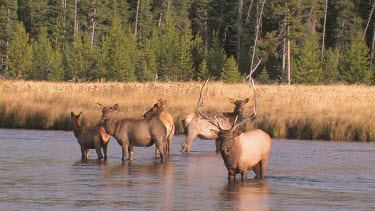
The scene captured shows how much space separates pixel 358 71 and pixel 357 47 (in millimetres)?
1785

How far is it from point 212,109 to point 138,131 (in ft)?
41.1

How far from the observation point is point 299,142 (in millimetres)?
26484

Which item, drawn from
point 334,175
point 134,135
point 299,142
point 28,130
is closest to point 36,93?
point 28,130

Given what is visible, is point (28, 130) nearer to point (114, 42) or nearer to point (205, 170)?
point (205, 170)

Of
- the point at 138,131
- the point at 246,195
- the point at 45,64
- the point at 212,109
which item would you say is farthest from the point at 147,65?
the point at 246,195

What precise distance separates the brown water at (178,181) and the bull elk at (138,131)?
476mm

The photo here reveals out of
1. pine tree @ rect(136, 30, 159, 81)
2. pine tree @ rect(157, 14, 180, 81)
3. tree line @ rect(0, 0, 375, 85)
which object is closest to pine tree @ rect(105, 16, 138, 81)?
tree line @ rect(0, 0, 375, 85)

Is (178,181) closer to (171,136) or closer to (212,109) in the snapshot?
(171,136)

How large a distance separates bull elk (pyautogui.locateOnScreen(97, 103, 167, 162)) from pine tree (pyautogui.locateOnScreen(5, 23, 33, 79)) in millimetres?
51347

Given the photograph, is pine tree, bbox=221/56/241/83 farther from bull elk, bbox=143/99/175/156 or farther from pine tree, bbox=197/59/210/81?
bull elk, bbox=143/99/175/156

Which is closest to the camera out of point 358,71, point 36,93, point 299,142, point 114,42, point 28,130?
point 299,142

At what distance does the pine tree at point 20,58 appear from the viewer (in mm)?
71438

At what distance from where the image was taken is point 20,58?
7181cm

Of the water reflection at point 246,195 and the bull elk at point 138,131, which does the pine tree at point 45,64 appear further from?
the water reflection at point 246,195
